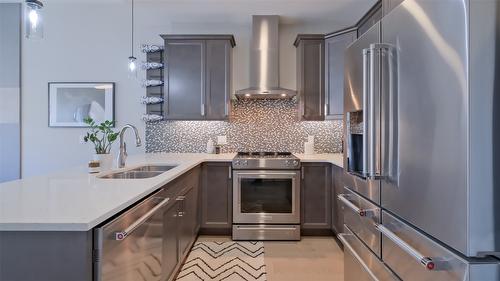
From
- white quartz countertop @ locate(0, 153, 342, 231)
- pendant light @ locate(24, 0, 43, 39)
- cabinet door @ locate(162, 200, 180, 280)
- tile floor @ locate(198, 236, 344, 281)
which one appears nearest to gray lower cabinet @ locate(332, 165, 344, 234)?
tile floor @ locate(198, 236, 344, 281)

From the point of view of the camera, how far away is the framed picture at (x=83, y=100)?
13.2 ft

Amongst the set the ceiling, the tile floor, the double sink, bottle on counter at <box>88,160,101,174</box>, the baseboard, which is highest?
the ceiling

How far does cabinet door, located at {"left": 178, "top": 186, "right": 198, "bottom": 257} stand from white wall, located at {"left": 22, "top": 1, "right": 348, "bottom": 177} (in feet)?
5.14

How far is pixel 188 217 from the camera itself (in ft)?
9.02

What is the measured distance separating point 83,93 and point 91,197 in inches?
126

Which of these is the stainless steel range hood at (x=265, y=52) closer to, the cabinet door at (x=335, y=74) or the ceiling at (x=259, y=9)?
the ceiling at (x=259, y=9)

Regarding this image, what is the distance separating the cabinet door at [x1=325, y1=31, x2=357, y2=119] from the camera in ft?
11.3

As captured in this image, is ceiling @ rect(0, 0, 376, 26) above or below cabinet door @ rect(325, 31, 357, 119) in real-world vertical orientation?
above

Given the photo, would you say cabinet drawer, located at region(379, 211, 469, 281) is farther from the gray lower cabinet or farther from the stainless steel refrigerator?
the gray lower cabinet

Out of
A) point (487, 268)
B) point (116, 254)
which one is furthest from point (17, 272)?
point (487, 268)

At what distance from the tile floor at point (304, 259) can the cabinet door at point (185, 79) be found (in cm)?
155

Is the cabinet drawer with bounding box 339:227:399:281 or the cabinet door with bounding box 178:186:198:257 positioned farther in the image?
the cabinet door with bounding box 178:186:198:257

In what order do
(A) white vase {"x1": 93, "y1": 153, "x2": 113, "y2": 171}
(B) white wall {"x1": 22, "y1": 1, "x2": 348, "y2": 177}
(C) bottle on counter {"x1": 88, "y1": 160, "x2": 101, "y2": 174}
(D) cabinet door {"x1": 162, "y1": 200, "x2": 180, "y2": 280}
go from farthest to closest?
(B) white wall {"x1": 22, "y1": 1, "x2": 348, "y2": 177} < (A) white vase {"x1": 93, "y1": 153, "x2": 113, "y2": 171} < (C) bottle on counter {"x1": 88, "y1": 160, "x2": 101, "y2": 174} < (D) cabinet door {"x1": 162, "y1": 200, "x2": 180, "y2": 280}

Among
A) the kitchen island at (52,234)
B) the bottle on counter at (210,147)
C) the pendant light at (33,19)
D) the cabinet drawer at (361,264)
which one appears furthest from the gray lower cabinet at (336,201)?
the pendant light at (33,19)
